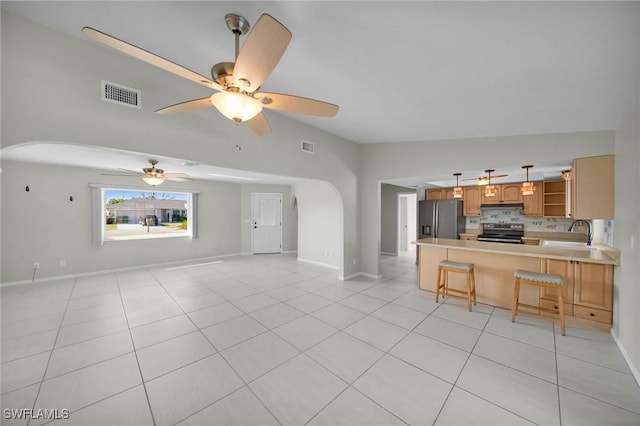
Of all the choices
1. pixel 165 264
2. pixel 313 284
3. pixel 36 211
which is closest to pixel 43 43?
pixel 313 284

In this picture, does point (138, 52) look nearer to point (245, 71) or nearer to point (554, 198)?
point (245, 71)

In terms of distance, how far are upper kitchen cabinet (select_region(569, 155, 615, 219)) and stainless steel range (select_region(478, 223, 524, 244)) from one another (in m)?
2.93

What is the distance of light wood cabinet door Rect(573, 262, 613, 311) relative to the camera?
267 cm

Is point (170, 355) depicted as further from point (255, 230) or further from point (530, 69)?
point (255, 230)

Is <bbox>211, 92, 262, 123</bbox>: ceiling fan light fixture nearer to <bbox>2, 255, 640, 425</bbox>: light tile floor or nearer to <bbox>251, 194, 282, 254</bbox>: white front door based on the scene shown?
<bbox>2, 255, 640, 425</bbox>: light tile floor

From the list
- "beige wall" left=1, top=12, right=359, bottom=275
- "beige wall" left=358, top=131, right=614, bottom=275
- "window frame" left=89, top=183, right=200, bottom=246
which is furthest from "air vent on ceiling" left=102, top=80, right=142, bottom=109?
"window frame" left=89, top=183, right=200, bottom=246

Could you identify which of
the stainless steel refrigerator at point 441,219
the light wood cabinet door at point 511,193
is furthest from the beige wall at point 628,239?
the stainless steel refrigerator at point 441,219

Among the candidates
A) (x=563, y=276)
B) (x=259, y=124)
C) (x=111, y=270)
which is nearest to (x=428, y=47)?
(x=259, y=124)

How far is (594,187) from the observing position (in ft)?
9.11

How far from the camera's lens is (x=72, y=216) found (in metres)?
4.80

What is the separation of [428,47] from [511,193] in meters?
5.63

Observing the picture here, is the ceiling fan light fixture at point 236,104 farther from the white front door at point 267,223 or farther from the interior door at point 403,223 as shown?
the interior door at point 403,223

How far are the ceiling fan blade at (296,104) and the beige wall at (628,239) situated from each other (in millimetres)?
2701

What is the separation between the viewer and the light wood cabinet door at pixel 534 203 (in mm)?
5286
